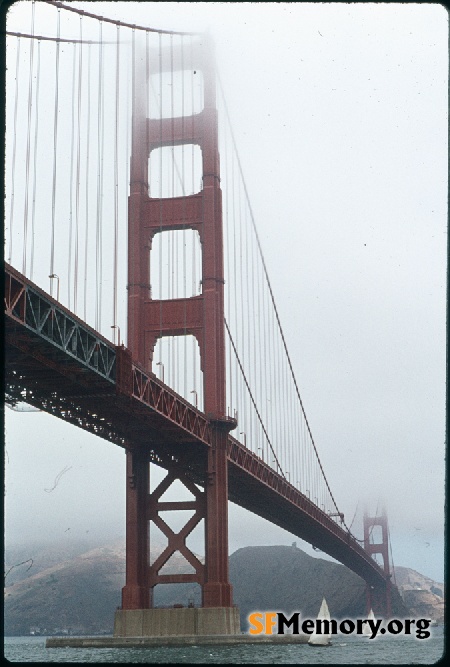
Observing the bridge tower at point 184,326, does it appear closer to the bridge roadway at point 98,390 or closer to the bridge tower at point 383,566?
the bridge roadway at point 98,390

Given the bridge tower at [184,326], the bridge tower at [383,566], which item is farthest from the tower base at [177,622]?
the bridge tower at [383,566]

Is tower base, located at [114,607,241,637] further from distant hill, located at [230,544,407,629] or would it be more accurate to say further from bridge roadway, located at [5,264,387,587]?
distant hill, located at [230,544,407,629]

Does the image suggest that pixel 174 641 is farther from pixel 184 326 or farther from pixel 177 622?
pixel 184 326

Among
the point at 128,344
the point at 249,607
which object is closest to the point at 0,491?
the point at 128,344

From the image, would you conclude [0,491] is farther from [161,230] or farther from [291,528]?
[291,528]

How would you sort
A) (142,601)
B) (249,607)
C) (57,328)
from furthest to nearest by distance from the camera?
1. (249,607)
2. (142,601)
3. (57,328)

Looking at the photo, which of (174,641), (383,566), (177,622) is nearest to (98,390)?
(174,641)
